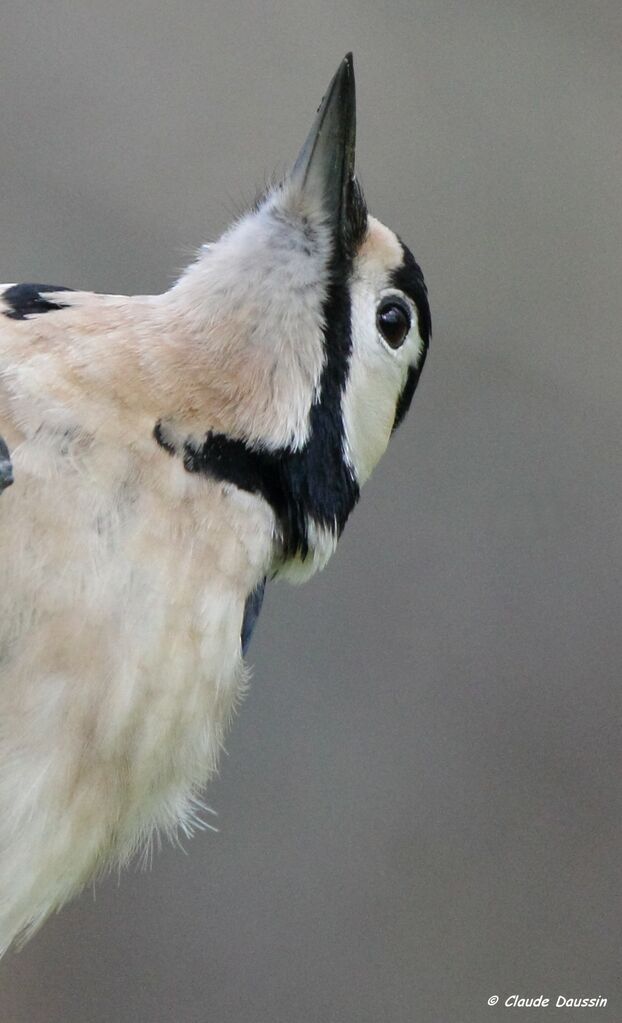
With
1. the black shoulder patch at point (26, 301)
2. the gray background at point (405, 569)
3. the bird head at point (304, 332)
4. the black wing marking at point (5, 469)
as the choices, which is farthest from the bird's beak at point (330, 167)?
the gray background at point (405, 569)

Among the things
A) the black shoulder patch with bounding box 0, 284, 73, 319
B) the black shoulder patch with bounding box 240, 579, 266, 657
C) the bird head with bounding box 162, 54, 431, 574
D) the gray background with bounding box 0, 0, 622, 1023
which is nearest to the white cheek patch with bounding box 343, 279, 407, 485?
the bird head with bounding box 162, 54, 431, 574

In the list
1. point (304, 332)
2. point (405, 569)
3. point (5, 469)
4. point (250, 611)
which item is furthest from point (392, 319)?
point (405, 569)

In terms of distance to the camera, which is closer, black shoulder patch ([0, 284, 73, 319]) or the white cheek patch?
black shoulder patch ([0, 284, 73, 319])

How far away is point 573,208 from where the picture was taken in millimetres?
2207

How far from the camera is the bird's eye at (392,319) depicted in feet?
3.61

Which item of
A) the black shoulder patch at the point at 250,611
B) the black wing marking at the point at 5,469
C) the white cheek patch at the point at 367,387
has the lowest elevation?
the black shoulder patch at the point at 250,611

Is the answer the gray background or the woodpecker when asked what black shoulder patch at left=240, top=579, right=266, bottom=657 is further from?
the gray background

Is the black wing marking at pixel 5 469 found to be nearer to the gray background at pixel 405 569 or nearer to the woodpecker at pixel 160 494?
the woodpecker at pixel 160 494

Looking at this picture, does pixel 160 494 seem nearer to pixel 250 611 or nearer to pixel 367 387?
pixel 250 611

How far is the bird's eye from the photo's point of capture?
1.10 metres

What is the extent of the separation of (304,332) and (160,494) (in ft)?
0.66

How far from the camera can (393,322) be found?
1110 millimetres

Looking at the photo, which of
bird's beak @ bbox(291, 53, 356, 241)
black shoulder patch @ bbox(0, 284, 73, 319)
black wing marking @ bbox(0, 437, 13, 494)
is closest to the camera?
black wing marking @ bbox(0, 437, 13, 494)

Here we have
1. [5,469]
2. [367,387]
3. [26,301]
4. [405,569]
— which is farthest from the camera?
[405,569]
